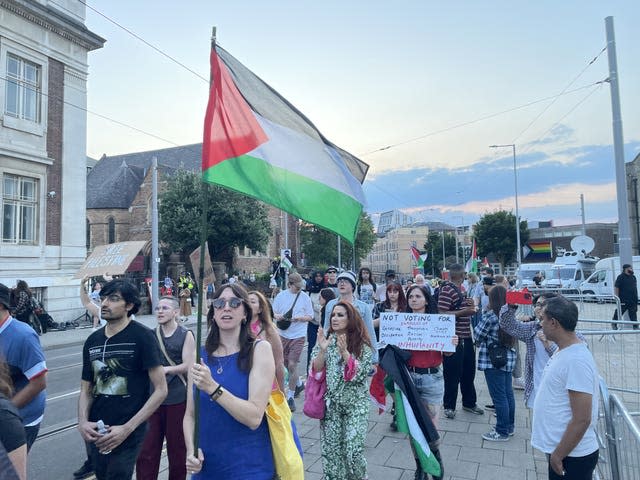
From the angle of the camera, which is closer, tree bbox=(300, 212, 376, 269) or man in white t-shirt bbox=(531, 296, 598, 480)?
man in white t-shirt bbox=(531, 296, 598, 480)

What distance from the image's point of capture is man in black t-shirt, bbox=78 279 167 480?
323 cm

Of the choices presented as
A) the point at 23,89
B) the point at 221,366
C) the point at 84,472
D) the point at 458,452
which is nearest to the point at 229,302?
the point at 221,366

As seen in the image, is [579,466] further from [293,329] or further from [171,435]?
[293,329]

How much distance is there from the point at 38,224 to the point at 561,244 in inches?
2996

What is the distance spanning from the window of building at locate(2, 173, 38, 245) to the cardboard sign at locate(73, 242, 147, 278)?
1542 cm

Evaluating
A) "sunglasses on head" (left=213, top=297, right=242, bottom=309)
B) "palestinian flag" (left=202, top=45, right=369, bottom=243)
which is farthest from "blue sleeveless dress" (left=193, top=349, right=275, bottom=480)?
"palestinian flag" (left=202, top=45, right=369, bottom=243)

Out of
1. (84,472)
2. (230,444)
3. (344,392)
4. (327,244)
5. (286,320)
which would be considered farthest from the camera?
(327,244)

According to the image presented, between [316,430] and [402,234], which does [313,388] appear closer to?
[316,430]

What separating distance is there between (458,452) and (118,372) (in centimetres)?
377

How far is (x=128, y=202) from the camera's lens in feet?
171

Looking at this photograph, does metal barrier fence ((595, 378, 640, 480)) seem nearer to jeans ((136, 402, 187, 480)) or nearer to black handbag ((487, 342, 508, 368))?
black handbag ((487, 342, 508, 368))

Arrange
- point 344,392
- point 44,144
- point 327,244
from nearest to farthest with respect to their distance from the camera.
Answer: point 344,392, point 44,144, point 327,244

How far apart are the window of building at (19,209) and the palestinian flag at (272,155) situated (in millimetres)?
19561

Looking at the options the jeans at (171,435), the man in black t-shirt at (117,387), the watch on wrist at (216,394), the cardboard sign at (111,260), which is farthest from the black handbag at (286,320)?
the watch on wrist at (216,394)
